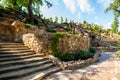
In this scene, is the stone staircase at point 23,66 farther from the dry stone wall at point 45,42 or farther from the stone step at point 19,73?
the dry stone wall at point 45,42

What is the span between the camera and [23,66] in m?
7.73

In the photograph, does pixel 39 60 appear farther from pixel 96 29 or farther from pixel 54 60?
pixel 96 29

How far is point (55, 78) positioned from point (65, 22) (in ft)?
91.4

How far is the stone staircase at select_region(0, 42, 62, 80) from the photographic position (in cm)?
679

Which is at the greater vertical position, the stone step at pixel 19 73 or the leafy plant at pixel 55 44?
the leafy plant at pixel 55 44

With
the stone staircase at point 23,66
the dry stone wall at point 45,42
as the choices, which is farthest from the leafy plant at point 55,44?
the stone staircase at point 23,66

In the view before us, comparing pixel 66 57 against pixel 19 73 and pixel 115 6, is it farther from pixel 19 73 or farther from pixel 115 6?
pixel 115 6

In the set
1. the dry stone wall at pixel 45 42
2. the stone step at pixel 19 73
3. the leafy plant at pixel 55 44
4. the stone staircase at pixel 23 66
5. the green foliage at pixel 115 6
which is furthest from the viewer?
the green foliage at pixel 115 6

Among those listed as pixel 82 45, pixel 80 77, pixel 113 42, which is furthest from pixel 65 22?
pixel 80 77

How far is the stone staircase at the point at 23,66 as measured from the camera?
6795 millimetres

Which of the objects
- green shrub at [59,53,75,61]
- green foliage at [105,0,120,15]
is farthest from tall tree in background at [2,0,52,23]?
green shrub at [59,53,75,61]

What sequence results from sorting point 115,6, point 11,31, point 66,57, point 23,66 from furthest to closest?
1. point 115,6
2. point 11,31
3. point 66,57
4. point 23,66

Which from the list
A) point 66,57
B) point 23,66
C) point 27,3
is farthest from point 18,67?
point 27,3

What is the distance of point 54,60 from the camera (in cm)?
973
